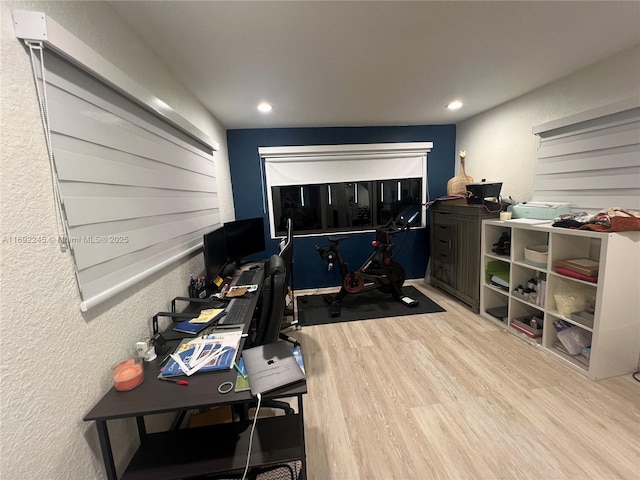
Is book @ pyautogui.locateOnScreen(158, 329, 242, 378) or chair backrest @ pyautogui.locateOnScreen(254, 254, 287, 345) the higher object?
chair backrest @ pyautogui.locateOnScreen(254, 254, 287, 345)

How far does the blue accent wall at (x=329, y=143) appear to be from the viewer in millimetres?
3537

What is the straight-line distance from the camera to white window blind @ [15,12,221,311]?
95cm

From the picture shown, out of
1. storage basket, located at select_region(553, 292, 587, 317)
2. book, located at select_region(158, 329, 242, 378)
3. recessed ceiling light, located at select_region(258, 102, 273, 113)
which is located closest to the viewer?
Answer: book, located at select_region(158, 329, 242, 378)

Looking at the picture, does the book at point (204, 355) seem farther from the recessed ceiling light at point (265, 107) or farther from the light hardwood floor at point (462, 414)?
the recessed ceiling light at point (265, 107)

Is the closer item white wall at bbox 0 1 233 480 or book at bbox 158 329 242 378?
white wall at bbox 0 1 233 480

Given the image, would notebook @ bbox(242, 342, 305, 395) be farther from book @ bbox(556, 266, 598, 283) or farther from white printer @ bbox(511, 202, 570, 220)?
white printer @ bbox(511, 202, 570, 220)

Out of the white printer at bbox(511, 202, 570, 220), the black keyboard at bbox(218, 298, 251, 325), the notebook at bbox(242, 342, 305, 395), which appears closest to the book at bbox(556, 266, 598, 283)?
the white printer at bbox(511, 202, 570, 220)

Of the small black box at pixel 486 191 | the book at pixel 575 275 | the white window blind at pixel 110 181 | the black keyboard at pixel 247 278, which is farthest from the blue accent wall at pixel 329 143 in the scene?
the book at pixel 575 275

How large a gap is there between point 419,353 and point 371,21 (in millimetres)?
2434

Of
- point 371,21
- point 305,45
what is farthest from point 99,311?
point 371,21

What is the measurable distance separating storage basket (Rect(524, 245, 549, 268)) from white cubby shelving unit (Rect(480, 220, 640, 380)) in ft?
0.07

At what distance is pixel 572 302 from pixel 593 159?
3.96 feet

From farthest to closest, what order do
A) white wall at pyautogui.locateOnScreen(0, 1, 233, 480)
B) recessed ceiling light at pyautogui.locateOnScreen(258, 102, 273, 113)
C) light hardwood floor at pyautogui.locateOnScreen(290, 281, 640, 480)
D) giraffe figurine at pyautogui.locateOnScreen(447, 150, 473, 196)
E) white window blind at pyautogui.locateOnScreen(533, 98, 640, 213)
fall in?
1. giraffe figurine at pyautogui.locateOnScreen(447, 150, 473, 196)
2. recessed ceiling light at pyautogui.locateOnScreen(258, 102, 273, 113)
3. white window blind at pyautogui.locateOnScreen(533, 98, 640, 213)
4. light hardwood floor at pyautogui.locateOnScreen(290, 281, 640, 480)
5. white wall at pyautogui.locateOnScreen(0, 1, 233, 480)

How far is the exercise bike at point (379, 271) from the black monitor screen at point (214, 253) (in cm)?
122
